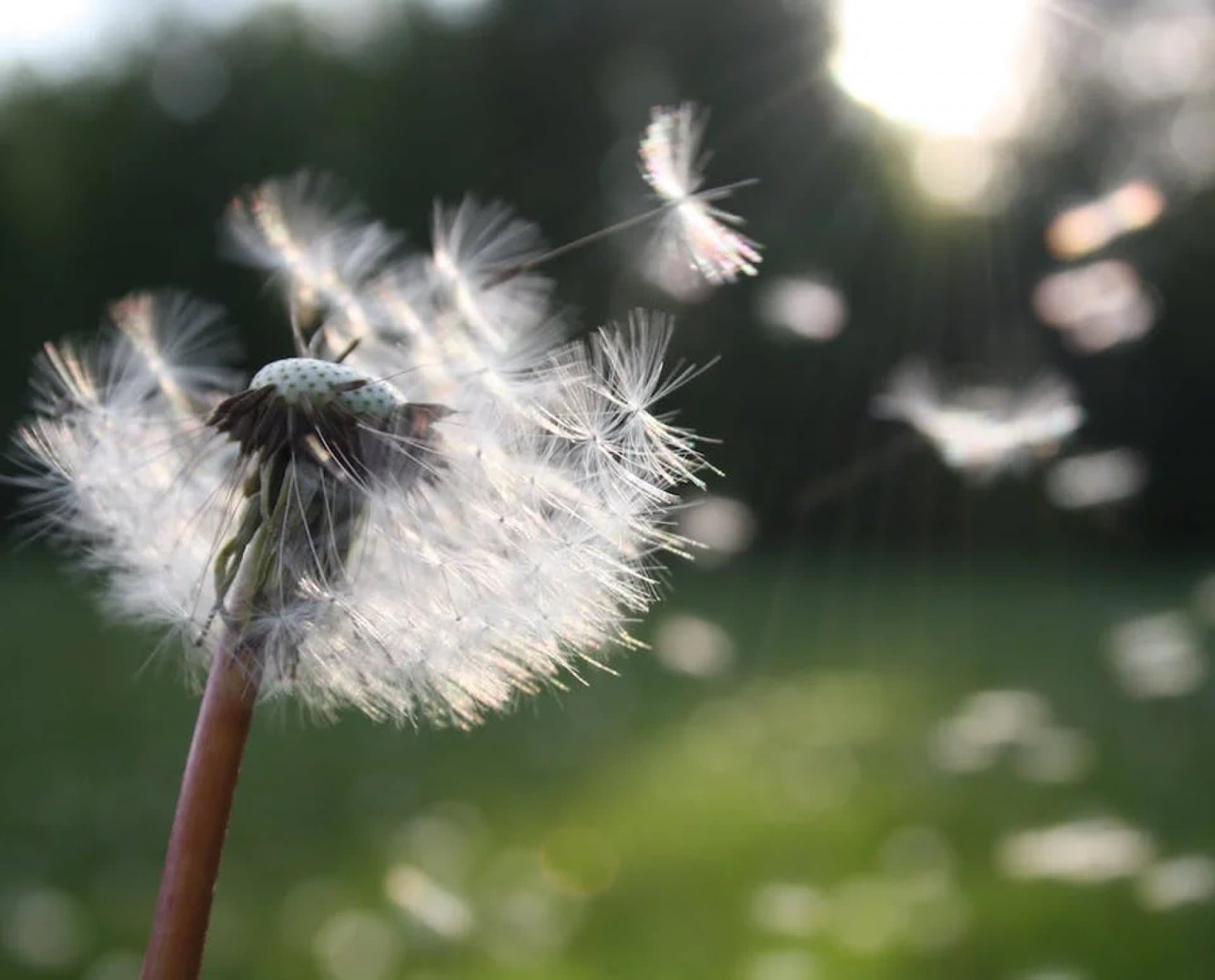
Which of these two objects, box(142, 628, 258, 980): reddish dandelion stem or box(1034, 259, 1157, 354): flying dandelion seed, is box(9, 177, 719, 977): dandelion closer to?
box(142, 628, 258, 980): reddish dandelion stem

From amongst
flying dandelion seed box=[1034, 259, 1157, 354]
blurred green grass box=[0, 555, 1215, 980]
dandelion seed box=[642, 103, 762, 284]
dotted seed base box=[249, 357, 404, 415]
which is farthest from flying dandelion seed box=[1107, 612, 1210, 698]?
dotted seed base box=[249, 357, 404, 415]

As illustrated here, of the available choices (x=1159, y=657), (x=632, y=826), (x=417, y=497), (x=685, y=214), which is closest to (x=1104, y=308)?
(x=685, y=214)

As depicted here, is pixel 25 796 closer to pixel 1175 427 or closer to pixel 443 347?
pixel 443 347

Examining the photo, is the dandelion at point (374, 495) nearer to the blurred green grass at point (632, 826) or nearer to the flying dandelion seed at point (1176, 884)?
the blurred green grass at point (632, 826)

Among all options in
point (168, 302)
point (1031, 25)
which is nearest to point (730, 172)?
point (1031, 25)

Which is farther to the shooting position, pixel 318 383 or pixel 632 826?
pixel 632 826

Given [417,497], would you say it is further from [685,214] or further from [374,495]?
[685,214]
